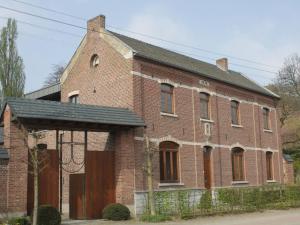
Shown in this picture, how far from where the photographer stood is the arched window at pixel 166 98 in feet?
72.0

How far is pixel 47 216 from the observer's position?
15.1 metres

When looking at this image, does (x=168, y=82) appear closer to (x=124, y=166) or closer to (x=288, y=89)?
(x=124, y=166)

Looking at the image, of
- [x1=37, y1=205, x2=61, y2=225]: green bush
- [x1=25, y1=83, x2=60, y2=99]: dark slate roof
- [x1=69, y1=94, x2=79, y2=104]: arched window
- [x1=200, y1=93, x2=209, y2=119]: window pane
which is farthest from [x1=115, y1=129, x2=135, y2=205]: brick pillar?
[x1=25, y1=83, x2=60, y2=99]: dark slate roof

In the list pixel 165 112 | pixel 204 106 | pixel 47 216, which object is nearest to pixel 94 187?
pixel 47 216

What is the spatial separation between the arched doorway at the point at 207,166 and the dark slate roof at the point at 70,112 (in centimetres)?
604

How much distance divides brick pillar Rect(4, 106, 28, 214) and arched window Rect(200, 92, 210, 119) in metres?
11.3

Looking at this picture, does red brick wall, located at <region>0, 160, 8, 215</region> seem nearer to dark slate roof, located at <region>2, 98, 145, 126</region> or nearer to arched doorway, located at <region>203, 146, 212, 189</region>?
dark slate roof, located at <region>2, 98, 145, 126</region>

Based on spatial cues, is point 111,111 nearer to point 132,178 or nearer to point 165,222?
point 132,178

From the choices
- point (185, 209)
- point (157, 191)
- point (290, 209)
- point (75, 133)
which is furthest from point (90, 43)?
point (290, 209)

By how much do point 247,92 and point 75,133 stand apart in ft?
38.9

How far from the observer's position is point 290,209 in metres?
21.6

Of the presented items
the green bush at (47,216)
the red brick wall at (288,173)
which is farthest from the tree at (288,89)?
the green bush at (47,216)

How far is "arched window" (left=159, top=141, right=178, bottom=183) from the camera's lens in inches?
833

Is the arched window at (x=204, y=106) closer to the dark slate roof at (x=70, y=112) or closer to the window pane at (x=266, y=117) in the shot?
the dark slate roof at (x=70, y=112)
